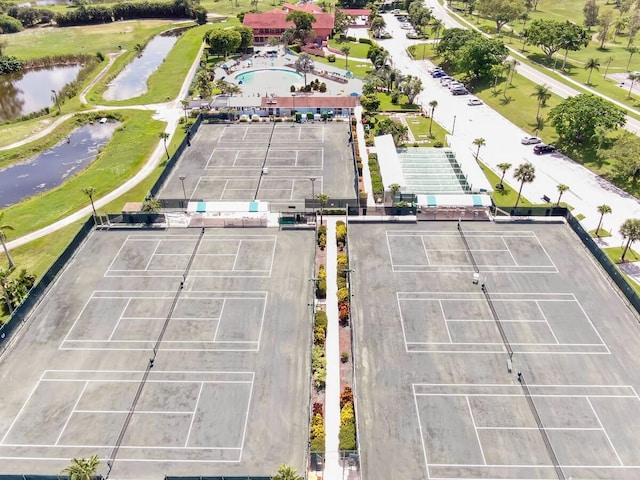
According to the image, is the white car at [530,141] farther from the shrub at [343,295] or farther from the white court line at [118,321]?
the white court line at [118,321]

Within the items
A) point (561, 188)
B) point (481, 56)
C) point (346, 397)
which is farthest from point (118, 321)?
point (481, 56)

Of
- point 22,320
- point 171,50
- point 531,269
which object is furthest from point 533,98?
Answer: point 171,50

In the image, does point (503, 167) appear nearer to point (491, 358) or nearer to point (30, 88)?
point (491, 358)

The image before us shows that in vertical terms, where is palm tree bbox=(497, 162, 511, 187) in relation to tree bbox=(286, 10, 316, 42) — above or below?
below

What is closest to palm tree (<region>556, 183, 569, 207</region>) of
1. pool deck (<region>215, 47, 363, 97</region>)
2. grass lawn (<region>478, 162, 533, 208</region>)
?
grass lawn (<region>478, 162, 533, 208</region>)

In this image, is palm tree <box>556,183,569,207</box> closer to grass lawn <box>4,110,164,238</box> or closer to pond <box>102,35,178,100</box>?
grass lawn <box>4,110,164,238</box>
